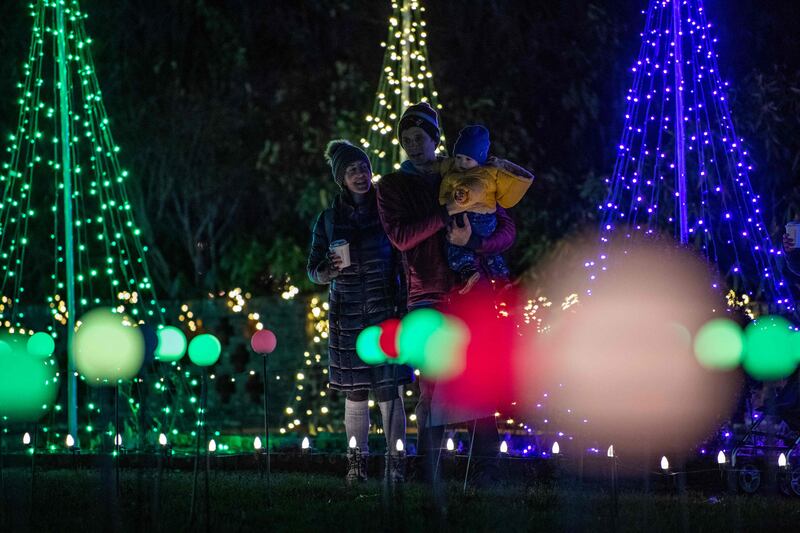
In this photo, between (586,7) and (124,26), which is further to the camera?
(124,26)

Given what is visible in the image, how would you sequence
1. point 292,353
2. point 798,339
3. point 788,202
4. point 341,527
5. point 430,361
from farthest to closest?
point 292,353 < point 788,202 < point 798,339 < point 430,361 < point 341,527

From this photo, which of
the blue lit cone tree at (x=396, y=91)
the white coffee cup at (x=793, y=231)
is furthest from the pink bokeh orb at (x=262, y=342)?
the blue lit cone tree at (x=396, y=91)

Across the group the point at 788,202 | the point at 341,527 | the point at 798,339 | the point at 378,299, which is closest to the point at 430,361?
the point at 378,299

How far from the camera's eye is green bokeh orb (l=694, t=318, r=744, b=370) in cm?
868

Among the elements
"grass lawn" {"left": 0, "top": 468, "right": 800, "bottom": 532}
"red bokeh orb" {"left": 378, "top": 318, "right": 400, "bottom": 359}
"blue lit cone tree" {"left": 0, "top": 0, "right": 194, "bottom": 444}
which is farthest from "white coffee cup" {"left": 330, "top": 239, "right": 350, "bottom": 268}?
"blue lit cone tree" {"left": 0, "top": 0, "right": 194, "bottom": 444}

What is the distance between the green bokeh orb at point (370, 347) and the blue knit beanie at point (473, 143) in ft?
3.53

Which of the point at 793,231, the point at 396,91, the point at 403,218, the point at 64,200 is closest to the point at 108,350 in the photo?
the point at 403,218

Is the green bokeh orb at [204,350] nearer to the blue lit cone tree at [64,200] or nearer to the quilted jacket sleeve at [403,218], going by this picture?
the quilted jacket sleeve at [403,218]

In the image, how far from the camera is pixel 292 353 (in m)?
18.6

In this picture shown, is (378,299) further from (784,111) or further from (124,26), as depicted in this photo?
(124,26)

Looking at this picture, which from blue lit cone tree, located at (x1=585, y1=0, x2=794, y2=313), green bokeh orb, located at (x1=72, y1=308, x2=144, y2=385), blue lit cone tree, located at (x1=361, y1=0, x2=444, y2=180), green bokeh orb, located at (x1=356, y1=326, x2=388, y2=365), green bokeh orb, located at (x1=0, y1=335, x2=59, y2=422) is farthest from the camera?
blue lit cone tree, located at (x1=361, y1=0, x2=444, y2=180)

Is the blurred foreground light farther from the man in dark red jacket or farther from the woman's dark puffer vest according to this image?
the woman's dark puffer vest

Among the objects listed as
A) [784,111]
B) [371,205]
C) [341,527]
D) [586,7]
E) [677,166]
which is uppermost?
[586,7]

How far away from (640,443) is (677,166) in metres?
3.49
